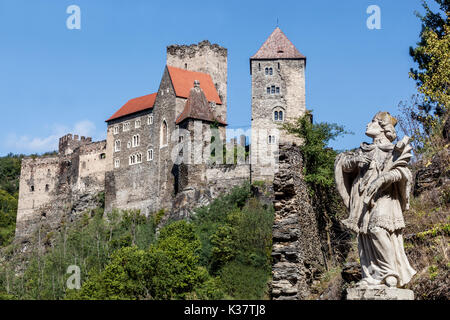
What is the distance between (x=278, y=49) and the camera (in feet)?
216

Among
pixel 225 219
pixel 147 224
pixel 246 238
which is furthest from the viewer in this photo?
pixel 147 224

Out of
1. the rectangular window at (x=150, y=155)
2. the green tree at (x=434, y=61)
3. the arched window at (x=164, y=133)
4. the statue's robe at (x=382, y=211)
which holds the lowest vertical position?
the statue's robe at (x=382, y=211)

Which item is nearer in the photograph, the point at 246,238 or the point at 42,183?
the point at 246,238

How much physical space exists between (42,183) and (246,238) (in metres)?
41.2

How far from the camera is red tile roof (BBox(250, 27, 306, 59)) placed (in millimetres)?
64750

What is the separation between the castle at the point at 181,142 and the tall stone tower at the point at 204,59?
0.37 feet

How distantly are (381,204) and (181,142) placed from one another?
2143 inches

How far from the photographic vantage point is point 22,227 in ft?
259

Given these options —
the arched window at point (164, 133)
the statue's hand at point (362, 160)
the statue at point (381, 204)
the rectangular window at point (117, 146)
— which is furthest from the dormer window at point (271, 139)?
the statue's hand at point (362, 160)

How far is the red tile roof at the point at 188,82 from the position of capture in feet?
213

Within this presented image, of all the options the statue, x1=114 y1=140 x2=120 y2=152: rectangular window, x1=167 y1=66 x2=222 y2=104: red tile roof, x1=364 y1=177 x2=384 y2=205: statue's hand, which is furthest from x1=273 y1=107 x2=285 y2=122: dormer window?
x1=364 y1=177 x2=384 y2=205: statue's hand

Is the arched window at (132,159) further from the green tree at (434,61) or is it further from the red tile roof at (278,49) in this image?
the green tree at (434,61)
